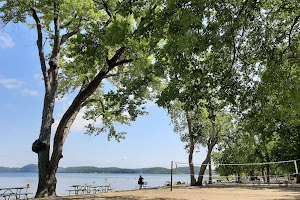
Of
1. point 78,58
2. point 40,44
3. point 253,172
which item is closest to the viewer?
point 78,58

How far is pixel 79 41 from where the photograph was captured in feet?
37.4

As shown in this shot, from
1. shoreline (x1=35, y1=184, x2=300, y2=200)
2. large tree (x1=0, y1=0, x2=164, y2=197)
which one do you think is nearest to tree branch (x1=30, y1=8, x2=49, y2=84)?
large tree (x1=0, y1=0, x2=164, y2=197)

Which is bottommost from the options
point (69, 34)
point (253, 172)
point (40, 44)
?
point (253, 172)

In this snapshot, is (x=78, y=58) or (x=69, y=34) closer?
(x=78, y=58)

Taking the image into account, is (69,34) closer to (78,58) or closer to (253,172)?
(78,58)

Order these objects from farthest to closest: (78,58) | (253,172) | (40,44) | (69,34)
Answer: (253,172), (69,34), (40,44), (78,58)

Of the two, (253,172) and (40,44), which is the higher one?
(40,44)

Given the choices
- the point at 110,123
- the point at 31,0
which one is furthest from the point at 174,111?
the point at 31,0

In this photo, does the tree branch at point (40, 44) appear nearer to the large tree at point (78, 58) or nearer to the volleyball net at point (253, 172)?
the large tree at point (78, 58)

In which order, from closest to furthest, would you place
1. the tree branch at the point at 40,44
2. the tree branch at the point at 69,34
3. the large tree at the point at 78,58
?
the large tree at the point at 78,58, the tree branch at the point at 40,44, the tree branch at the point at 69,34

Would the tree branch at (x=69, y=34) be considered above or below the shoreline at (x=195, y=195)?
above

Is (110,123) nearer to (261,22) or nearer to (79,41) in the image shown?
(79,41)

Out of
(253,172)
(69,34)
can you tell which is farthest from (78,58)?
(253,172)

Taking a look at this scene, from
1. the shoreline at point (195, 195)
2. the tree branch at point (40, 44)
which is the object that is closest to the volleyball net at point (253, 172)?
the shoreline at point (195, 195)
